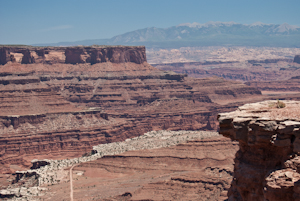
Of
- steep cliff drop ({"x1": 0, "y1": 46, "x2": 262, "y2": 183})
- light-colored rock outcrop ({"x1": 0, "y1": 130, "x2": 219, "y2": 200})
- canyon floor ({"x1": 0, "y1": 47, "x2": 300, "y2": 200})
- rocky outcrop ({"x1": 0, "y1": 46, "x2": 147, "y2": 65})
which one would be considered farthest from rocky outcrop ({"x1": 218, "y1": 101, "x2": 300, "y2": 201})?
rocky outcrop ({"x1": 0, "y1": 46, "x2": 147, "y2": 65})

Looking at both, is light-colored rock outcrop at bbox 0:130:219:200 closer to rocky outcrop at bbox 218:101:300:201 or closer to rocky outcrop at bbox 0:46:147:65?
rocky outcrop at bbox 218:101:300:201

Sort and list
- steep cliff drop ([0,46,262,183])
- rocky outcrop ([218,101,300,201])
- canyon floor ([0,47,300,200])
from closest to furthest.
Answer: rocky outcrop ([218,101,300,201]) → canyon floor ([0,47,300,200]) → steep cliff drop ([0,46,262,183])

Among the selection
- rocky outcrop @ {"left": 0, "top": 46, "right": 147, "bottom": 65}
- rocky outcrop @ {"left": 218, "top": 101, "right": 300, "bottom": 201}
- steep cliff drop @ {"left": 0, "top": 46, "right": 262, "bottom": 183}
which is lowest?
steep cliff drop @ {"left": 0, "top": 46, "right": 262, "bottom": 183}

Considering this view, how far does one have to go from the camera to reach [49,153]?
103 meters

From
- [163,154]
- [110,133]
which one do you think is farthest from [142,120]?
[163,154]

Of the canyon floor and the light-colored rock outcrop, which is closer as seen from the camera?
the canyon floor

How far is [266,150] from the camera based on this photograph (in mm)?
19938

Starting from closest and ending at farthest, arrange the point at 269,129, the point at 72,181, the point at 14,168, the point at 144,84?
the point at 269,129 → the point at 72,181 → the point at 14,168 → the point at 144,84

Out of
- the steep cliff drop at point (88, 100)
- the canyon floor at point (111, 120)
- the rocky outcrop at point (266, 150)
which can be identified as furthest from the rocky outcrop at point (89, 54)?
the rocky outcrop at point (266, 150)

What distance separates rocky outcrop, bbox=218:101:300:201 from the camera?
58.5ft

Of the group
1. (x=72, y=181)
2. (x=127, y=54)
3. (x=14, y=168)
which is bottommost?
(x=14, y=168)

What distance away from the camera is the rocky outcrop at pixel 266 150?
1784cm

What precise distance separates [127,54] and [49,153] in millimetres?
60719

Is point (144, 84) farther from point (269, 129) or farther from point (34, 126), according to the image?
point (269, 129)
